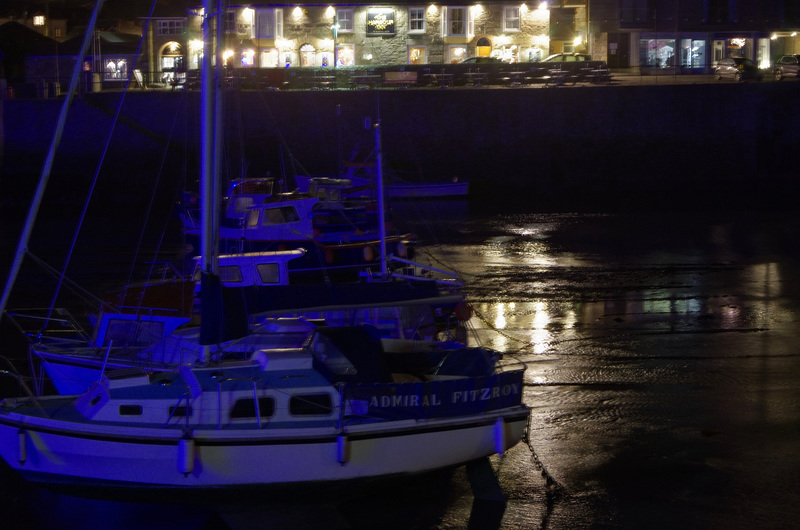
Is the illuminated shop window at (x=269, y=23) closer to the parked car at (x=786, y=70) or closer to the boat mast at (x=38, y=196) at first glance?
the parked car at (x=786, y=70)

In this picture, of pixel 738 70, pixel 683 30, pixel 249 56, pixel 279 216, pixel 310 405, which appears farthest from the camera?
pixel 683 30

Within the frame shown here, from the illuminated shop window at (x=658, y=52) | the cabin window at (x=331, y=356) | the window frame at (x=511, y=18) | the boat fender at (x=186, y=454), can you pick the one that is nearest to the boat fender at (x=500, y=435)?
the cabin window at (x=331, y=356)

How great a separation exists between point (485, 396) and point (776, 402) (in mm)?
5267

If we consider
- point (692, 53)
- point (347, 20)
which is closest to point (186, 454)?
point (347, 20)

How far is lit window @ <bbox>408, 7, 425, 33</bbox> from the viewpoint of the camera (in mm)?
44062

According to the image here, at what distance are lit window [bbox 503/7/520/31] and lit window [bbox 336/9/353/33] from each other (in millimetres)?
7146

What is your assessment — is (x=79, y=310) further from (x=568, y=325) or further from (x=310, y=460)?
(x=310, y=460)

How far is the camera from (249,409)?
893cm

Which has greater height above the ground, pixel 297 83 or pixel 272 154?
pixel 297 83

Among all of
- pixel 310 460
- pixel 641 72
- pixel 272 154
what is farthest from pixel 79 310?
pixel 641 72

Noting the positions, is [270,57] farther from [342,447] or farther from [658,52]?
[342,447]

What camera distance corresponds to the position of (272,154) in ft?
111

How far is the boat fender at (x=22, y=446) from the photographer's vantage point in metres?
8.88

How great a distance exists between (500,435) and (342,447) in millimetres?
1623
